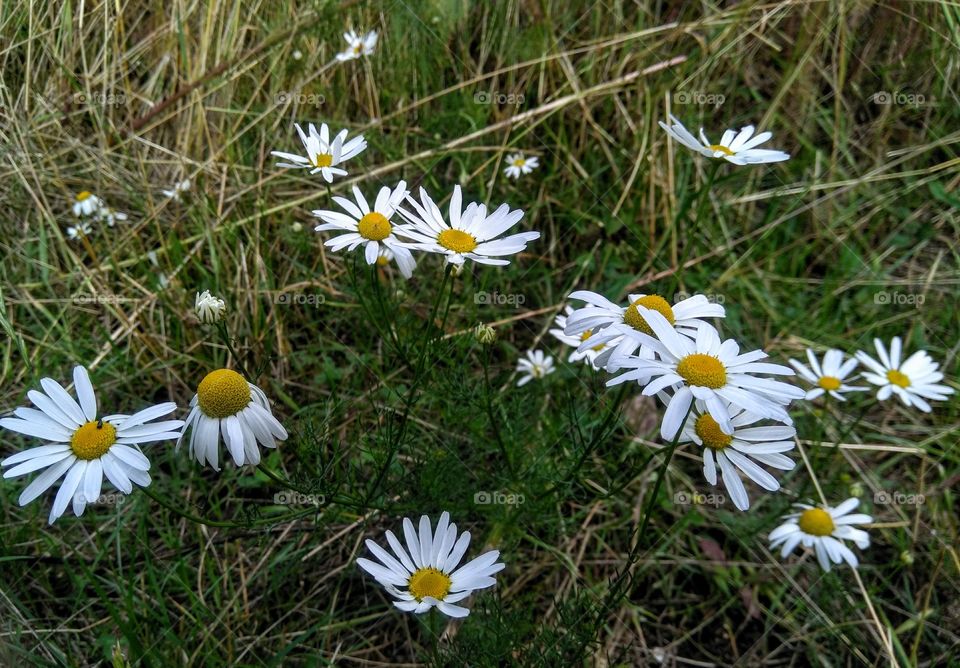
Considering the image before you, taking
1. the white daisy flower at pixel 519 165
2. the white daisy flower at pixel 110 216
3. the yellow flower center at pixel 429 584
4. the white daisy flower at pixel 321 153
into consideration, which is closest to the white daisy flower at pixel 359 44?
the white daisy flower at pixel 519 165

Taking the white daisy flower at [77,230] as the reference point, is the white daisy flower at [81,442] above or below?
below

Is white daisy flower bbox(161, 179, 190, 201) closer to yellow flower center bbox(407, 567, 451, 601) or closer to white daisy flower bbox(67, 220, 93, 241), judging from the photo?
white daisy flower bbox(67, 220, 93, 241)

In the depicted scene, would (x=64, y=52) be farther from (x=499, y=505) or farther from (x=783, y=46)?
(x=783, y=46)

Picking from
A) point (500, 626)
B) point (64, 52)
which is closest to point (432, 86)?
Answer: point (64, 52)

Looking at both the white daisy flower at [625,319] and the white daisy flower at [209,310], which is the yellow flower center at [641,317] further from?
the white daisy flower at [209,310]

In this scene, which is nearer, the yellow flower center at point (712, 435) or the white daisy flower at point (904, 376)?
the yellow flower center at point (712, 435)

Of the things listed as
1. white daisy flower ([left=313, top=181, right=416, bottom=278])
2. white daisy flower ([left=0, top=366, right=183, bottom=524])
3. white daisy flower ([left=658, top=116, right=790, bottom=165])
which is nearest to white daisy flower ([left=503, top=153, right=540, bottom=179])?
white daisy flower ([left=658, top=116, right=790, bottom=165])
